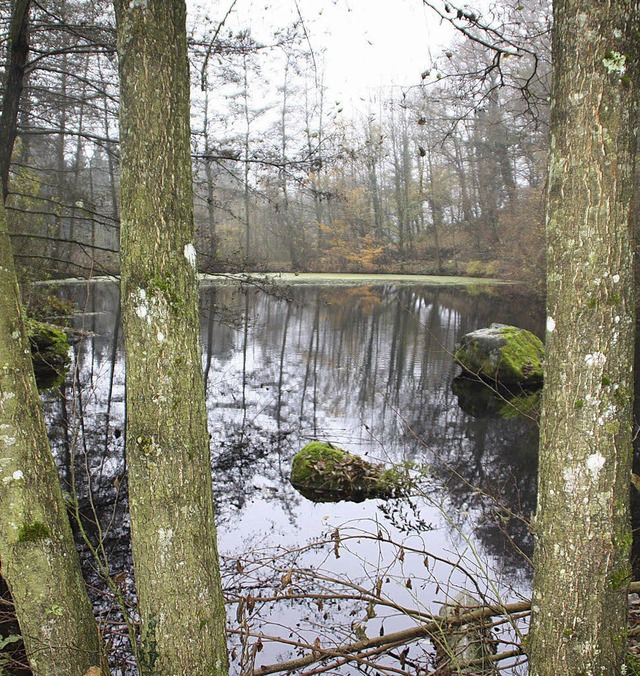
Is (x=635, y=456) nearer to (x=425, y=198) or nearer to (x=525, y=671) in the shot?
(x=525, y=671)

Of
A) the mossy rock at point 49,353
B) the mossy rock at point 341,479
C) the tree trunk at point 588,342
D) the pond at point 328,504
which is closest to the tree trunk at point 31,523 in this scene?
the pond at point 328,504

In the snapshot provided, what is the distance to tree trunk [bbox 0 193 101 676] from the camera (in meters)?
2.58

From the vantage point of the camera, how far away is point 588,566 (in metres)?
2.36

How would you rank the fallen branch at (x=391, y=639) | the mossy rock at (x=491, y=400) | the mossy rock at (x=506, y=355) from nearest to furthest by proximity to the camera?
1. the fallen branch at (x=391, y=639)
2. the mossy rock at (x=491, y=400)
3. the mossy rock at (x=506, y=355)

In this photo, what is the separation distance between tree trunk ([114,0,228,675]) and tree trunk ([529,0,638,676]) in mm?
1451

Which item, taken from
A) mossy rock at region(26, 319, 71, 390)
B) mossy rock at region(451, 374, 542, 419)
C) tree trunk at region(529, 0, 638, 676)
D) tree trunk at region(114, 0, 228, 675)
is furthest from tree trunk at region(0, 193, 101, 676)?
mossy rock at region(26, 319, 71, 390)

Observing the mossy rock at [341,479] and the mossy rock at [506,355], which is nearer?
the mossy rock at [341,479]

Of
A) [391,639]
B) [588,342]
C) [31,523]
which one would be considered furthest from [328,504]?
[588,342]

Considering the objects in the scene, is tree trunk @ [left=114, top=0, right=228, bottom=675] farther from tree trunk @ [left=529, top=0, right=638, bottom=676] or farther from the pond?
tree trunk @ [left=529, top=0, right=638, bottom=676]

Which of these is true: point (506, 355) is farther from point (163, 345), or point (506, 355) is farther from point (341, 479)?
point (163, 345)

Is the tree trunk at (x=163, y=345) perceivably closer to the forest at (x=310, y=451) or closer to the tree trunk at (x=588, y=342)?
the forest at (x=310, y=451)

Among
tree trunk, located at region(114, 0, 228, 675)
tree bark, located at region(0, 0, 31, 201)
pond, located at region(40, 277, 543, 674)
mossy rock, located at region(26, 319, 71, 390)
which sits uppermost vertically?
tree bark, located at region(0, 0, 31, 201)

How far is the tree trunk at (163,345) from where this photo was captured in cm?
236

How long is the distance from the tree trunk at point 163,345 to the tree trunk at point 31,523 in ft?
1.40
